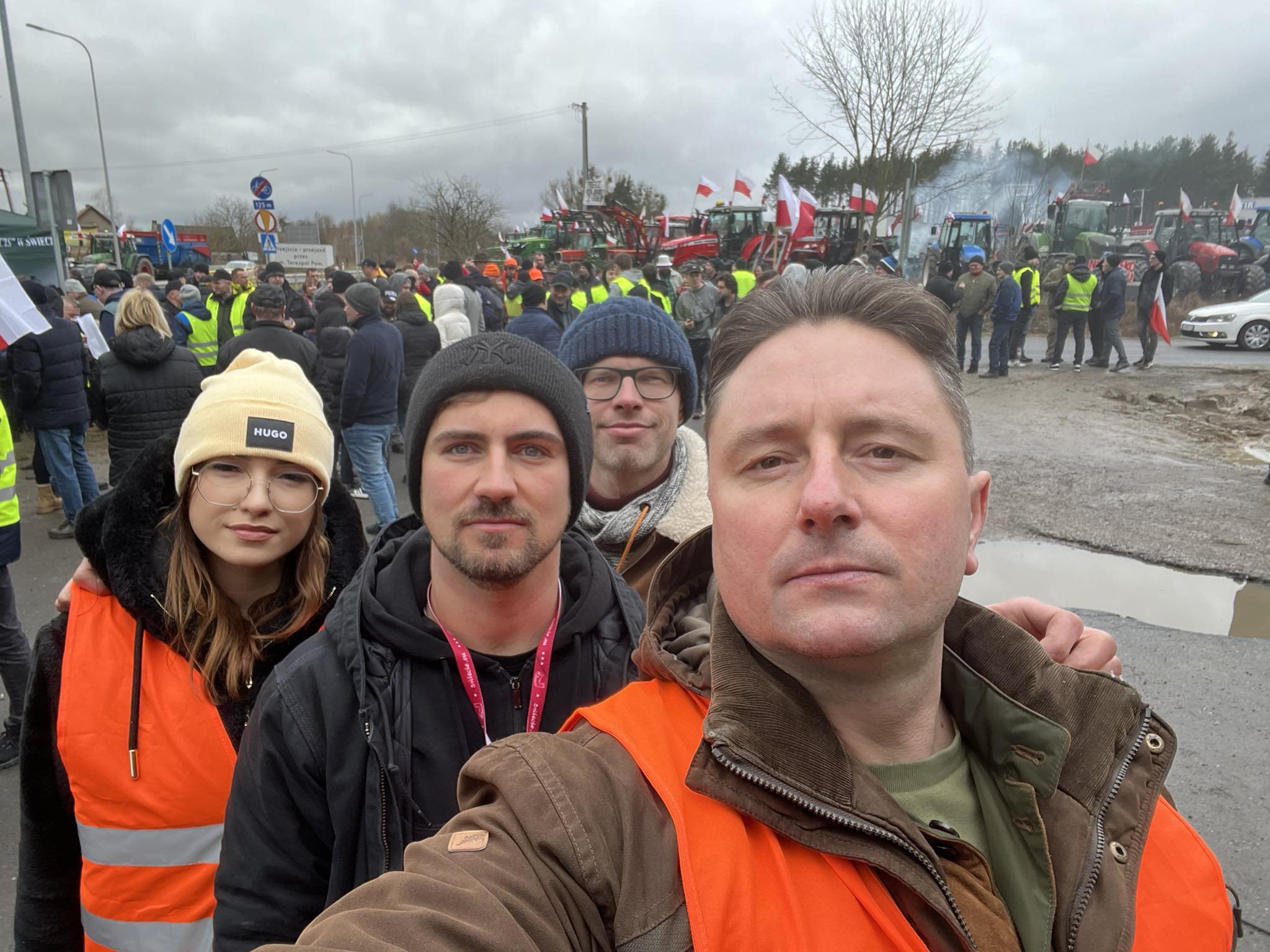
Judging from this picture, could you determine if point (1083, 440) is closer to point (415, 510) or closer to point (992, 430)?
point (992, 430)

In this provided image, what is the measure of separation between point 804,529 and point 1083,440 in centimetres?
964

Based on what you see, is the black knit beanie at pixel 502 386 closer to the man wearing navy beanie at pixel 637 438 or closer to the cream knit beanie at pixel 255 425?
the cream knit beanie at pixel 255 425

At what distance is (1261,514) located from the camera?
647cm

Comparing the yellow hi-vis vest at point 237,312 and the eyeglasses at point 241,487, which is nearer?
the eyeglasses at point 241,487

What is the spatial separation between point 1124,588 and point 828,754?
16.8 feet

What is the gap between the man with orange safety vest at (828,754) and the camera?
97 cm

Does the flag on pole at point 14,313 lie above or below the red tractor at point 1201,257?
below

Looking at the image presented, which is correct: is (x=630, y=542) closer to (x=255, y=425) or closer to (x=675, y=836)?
(x=255, y=425)

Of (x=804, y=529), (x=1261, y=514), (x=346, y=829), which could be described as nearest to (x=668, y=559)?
(x=804, y=529)

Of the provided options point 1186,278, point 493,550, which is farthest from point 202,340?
point 1186,278

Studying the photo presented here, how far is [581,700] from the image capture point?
166 centimetres

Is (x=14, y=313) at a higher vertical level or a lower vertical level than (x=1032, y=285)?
lower

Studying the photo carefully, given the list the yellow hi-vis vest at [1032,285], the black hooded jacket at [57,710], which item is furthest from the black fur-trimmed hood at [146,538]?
the yellow hi-vis vest at [1032,285]

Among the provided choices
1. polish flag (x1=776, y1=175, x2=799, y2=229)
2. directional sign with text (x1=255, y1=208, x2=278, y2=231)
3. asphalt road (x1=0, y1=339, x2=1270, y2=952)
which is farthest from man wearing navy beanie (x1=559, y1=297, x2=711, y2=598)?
polish flag (x1=776, y1=175, x2=799, y2=229)
